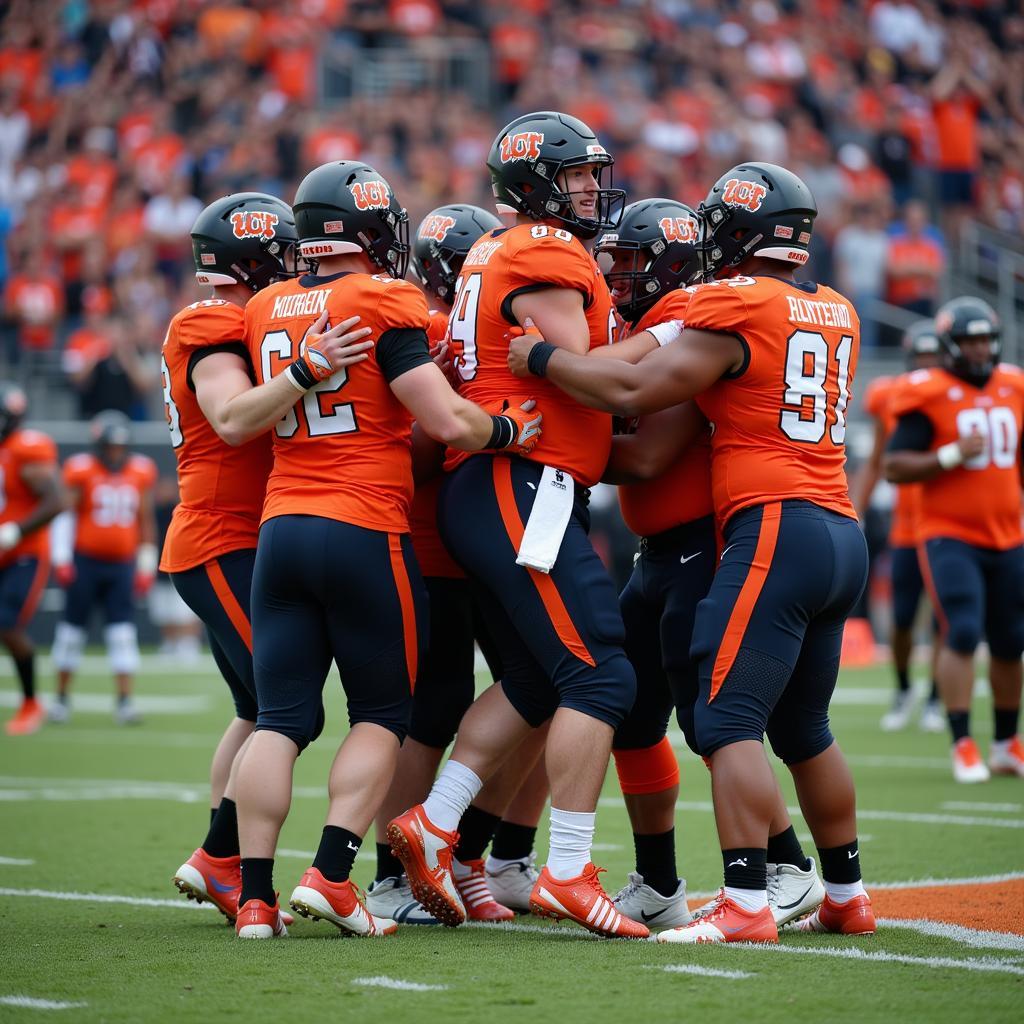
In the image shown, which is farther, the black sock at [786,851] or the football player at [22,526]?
the football player at [22,526]

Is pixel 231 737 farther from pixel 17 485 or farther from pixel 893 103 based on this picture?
pixel 893 103

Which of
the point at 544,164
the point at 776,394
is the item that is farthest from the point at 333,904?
the point at 544,164

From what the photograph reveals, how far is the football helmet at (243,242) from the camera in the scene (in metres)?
5.12

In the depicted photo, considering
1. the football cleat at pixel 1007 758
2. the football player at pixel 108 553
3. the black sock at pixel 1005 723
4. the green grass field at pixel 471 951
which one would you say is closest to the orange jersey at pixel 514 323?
the green grass field at pixel 471 951

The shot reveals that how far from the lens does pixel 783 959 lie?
13.7 feet

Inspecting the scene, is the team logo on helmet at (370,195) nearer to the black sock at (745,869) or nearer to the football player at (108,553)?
the black sock at (745,869)

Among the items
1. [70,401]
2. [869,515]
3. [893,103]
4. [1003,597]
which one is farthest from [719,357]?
[893,103]

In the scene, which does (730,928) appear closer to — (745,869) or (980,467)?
(745,869)

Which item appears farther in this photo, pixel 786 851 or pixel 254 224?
pixel 254 224

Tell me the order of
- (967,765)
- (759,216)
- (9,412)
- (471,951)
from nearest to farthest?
(471,951) → (759,216) → (967,765) → (9,412)

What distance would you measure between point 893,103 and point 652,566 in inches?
633

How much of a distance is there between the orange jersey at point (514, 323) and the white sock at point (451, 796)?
903mm

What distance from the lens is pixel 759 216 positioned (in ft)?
15.4

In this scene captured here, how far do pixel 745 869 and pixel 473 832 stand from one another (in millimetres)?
1039
